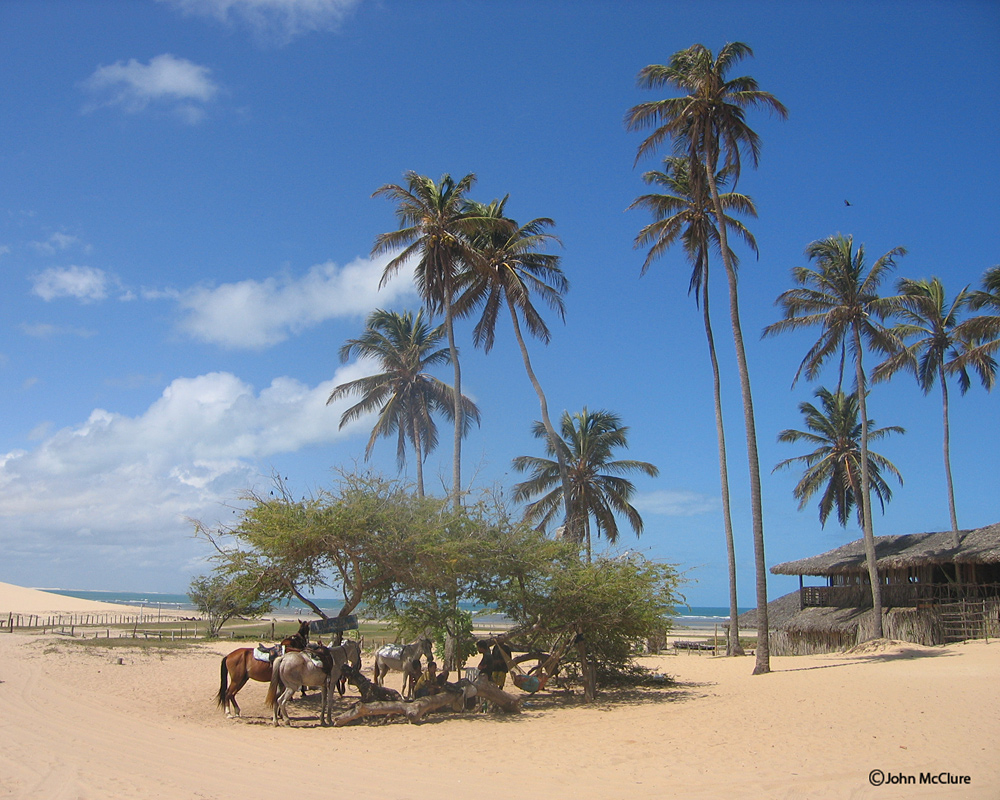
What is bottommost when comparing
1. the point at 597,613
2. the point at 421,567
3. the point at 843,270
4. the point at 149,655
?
the point at 149,655

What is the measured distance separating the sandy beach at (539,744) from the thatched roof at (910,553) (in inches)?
391

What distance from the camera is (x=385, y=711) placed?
1273 centimetres

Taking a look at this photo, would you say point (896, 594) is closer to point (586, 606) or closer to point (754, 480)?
point (754, 480)

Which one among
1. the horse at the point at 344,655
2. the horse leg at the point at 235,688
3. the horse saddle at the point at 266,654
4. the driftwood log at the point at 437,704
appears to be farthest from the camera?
the horse at the point at 344,655

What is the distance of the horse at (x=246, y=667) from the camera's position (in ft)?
42.7

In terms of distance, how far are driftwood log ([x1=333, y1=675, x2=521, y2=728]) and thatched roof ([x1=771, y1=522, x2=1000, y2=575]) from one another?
20.9 m

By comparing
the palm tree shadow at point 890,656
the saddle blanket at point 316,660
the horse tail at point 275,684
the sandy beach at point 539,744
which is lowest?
the palm tree shadow at point 890,656

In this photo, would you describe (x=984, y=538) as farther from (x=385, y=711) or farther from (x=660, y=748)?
(x=385, y=711)

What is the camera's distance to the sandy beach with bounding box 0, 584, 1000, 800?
26.4 feet

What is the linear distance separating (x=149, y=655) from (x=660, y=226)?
23522 millimetres

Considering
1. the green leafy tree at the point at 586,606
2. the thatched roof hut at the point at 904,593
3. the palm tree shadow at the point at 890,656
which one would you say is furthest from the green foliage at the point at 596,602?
the thatched roof hut at the point at 904,593

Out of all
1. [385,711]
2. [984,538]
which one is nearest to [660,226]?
[984,538]

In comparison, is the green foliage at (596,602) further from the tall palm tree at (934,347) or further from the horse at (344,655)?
the tall palm tree at (934,347)

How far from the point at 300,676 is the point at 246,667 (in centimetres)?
166
